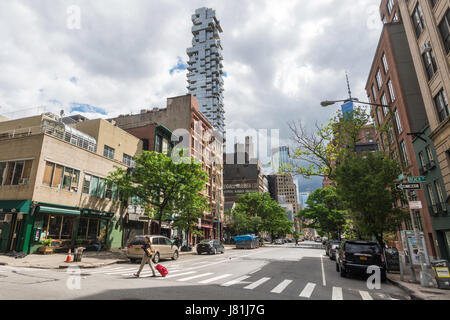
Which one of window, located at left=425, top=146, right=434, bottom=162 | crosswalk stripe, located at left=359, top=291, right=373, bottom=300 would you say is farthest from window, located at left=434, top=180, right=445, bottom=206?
crosswalk stripe, located at left=359, top=291, right=373, bottom=300

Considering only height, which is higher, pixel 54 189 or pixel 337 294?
pixel 54 189

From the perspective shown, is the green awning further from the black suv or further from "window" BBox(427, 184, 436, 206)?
"window" BBox(427, 184, 436, 206)

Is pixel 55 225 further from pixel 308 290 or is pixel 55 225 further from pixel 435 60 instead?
pixel 435 60

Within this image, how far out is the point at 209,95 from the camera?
111 meters

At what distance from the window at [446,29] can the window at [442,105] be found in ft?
9.26

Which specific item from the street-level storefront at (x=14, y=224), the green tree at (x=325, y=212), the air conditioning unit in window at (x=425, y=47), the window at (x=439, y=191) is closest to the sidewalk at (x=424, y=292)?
the window at (x=439, y=191)

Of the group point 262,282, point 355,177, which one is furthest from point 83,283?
point 355,177

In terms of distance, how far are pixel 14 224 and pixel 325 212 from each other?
167ft

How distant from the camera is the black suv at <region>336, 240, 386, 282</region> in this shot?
1264 cm

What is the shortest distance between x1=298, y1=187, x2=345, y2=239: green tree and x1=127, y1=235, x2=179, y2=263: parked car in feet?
127

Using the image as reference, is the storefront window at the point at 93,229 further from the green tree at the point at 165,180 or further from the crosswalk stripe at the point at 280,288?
the crosswalk stripe at the point at 280,288

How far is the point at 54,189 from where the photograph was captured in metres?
21.0

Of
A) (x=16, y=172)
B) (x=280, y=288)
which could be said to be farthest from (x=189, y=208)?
(x=280, y=288)
